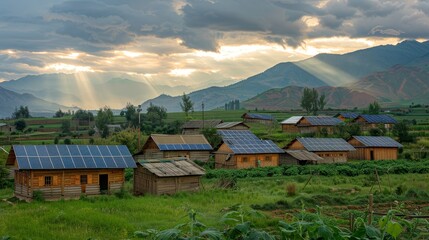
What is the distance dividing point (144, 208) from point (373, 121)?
74.2 meters

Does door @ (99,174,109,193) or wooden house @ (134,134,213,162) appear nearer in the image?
door @ (99,174,109,193)

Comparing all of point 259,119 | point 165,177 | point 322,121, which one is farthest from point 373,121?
point 165,177

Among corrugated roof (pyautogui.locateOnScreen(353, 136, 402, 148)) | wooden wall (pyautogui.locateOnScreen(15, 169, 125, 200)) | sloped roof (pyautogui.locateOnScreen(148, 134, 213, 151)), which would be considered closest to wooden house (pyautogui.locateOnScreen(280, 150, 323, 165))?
sloped roof (pyautogui.locateOnScreen(148, 134, 213, 151))

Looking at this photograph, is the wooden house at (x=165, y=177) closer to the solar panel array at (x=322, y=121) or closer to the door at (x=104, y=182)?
the door at (x=104, y=182)

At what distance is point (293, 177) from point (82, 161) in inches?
807

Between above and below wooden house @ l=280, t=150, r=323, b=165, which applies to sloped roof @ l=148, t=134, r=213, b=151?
above

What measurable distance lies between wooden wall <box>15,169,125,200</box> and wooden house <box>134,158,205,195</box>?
6.22ft

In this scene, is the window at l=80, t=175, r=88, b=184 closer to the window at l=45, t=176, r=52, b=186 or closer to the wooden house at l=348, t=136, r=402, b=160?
A: the window at l=45, t=176, r=52, b=186

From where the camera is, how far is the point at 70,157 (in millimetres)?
32000

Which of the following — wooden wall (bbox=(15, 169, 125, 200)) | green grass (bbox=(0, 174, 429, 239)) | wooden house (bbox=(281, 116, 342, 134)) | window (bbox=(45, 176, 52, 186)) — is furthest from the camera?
wooden house (bbox=(281, 116, 342, 134))

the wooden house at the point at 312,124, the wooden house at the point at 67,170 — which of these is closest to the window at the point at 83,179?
the wooden house at the point at 67,170

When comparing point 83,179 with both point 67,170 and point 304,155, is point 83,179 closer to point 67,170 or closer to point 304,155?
point 67,170

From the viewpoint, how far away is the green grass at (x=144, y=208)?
19375mm

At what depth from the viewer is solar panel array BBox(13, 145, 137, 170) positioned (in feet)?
100
